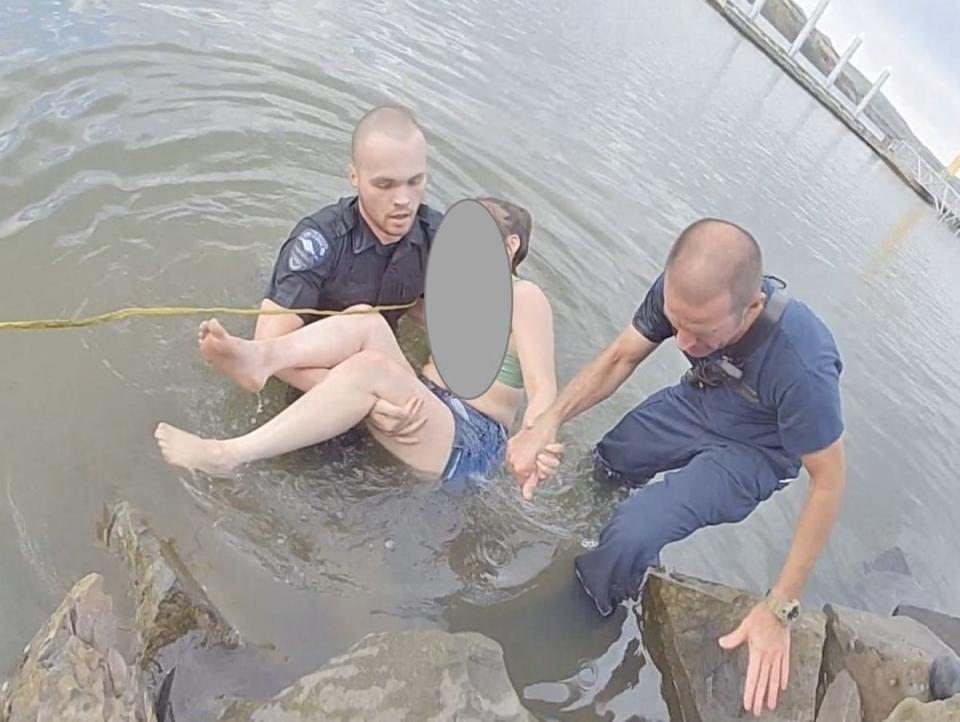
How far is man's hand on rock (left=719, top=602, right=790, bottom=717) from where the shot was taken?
10.1ft

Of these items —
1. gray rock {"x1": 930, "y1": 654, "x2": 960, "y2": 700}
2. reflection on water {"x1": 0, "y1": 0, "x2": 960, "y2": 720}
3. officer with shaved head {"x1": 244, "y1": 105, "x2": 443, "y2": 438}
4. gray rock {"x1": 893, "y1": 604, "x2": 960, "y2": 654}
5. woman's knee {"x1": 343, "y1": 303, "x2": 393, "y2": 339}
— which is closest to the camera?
gray rock {"x1": 930, "y1": 654, "x2": 960, "y2": 700}

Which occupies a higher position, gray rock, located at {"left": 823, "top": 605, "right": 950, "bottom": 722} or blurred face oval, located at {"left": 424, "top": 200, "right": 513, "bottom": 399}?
blurred face oval, located at {"left": 424, "top": 200, "right": 513, "bottom": 399}

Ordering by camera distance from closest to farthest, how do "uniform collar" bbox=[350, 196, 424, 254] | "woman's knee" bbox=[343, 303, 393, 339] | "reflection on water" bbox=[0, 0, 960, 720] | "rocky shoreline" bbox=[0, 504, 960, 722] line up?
"rocky shoreline" bbox=[0, 504, 960, 722], "reflection on water" bbox=[0, 0, 960, 720], "woman's knee" bbox=[343, 303, 393, 339], "uniform collar" bbox=[350, 196, 424, 254]

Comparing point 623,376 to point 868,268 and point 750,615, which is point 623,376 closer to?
point 750,615

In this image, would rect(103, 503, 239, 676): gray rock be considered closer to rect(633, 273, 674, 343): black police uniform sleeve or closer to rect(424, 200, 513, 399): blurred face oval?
rect(424, 200, 513, 399): blurred face oval

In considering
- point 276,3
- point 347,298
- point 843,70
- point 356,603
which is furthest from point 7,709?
point 843,70

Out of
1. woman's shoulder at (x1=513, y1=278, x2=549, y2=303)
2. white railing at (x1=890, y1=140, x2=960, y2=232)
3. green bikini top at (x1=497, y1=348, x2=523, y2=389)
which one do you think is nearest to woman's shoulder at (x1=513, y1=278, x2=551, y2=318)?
woman's shoulder at (x1=513, y1=278, x2=549, y2=303)

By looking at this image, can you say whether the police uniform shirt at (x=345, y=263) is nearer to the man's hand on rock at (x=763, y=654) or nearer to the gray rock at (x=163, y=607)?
the gray rock at (x=163, y=607)

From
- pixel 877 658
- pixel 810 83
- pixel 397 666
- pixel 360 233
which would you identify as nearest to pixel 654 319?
pixel 360 233

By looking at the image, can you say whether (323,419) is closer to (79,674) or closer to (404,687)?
(404,687)

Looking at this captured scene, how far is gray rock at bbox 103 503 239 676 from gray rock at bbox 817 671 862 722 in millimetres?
2060

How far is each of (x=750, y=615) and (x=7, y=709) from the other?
2.27 m

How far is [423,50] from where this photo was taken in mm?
8859

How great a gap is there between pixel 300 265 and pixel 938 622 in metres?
3.35
